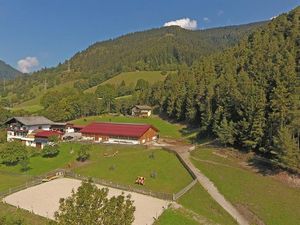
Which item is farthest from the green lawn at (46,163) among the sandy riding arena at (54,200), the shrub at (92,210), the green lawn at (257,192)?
the shrub at (92,210)

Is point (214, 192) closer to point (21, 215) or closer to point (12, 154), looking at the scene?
point (21, 215)

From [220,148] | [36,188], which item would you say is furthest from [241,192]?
[36,188]

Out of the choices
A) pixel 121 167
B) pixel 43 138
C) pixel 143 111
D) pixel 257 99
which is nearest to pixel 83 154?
pixel 121 167

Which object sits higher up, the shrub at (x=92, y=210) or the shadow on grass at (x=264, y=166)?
the shrub at (x=92, y=210)

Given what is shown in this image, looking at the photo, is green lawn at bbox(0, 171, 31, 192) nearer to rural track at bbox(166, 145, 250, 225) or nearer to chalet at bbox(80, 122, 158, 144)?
chalet at bbox(80, 122, 158, 144)

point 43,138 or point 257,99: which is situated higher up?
point 257,99

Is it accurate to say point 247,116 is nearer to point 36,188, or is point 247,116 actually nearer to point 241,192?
point 241,192

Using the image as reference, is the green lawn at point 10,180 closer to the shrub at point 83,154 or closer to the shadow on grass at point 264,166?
the shrub at point 83,154
